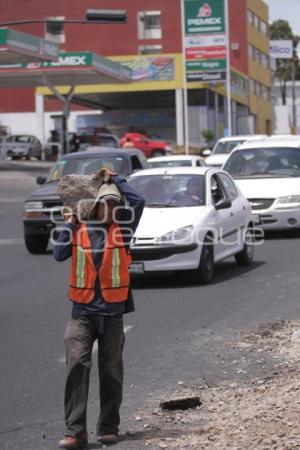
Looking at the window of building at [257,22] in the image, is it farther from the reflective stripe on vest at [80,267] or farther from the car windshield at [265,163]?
the reflective stripe on vest at [80,267]

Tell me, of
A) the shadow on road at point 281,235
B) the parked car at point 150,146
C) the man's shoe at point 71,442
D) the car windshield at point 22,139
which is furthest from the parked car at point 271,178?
the car windshield at point 22,139

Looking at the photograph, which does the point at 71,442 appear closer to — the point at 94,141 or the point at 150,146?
the point at 94,141

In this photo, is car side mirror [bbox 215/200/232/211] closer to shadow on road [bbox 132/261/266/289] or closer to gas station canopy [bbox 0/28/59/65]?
shadow on road [bbox 132/261/266/289]

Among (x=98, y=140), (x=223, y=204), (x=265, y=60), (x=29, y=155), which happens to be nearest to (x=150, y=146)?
(x=98, y=140)

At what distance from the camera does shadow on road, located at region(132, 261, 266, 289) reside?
12828mm

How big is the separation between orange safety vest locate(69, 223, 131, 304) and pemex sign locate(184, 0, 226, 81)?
3849cm

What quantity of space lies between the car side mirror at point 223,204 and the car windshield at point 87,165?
4122mm

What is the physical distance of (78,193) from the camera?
6074 millimetres

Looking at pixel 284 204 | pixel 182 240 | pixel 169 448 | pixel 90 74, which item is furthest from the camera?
pixel 90 74

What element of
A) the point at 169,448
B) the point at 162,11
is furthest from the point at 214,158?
the point at 162,11

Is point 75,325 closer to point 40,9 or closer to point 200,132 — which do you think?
point 200,132

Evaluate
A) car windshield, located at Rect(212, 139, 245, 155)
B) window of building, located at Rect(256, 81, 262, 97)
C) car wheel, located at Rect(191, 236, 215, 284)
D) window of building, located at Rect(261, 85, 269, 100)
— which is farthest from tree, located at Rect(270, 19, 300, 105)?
car wheel, located at Rect(191, 236, 215, 284)

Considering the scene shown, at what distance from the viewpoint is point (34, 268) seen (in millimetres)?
15242

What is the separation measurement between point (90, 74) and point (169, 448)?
4220 cm
